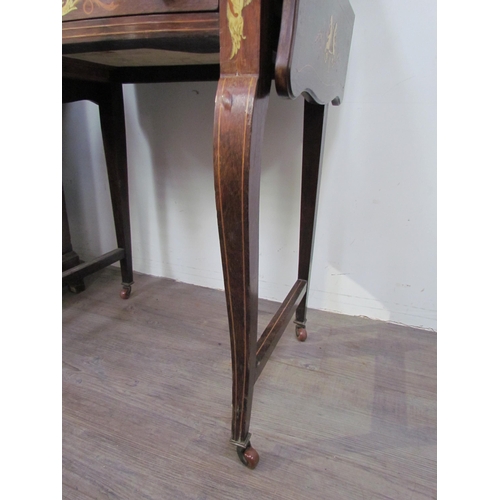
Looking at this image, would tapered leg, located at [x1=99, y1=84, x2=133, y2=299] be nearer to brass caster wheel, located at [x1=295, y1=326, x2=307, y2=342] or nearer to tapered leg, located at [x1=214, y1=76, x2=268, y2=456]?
brass caster wheel, located at [x1=295, y1=326, x2=307, y2=342]

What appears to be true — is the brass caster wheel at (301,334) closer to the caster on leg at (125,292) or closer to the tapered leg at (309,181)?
the tapered leg at (309,181)

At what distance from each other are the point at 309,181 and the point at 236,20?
0.47 m

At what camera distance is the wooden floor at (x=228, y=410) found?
0.59 metres

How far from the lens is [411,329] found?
3.34 feet

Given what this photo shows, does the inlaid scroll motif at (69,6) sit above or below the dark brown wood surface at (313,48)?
above

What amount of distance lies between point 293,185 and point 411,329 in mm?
533

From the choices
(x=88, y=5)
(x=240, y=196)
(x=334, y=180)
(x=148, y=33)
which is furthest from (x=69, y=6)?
(x=334, y=180)

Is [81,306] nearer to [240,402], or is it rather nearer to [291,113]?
[240,402]

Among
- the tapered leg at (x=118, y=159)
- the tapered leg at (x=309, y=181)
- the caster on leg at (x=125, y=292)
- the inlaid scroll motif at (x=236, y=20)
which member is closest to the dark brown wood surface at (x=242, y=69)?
the inlaid scroll motif at (x=236, y=20)

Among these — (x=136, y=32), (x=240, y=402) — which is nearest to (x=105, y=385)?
(x=240, y=402)

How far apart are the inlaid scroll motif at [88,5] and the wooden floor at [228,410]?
27.7 inches

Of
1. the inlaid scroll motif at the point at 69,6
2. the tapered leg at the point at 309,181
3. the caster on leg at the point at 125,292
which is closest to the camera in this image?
the inlaid scroll motif at the point at 69,6

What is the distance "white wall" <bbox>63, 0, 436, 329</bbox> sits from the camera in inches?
33.5

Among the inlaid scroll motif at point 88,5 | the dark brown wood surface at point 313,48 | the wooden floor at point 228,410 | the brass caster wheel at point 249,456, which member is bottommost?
the wooden floor at point 228,410
